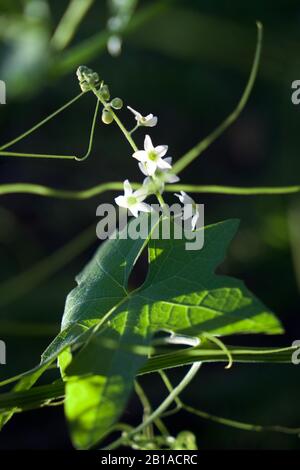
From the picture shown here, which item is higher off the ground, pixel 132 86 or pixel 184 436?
pixel 132 86

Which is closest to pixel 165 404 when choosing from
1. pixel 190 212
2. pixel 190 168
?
pixel 190 212

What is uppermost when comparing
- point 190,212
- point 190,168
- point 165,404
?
point 190,168

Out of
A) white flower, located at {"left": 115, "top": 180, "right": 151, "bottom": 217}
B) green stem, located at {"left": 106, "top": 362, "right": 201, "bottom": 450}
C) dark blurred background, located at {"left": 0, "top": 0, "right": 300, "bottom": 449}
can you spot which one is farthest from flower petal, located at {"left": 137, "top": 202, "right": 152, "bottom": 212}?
dark blurred background, located at {"left": 0, "top": 0, "right": 300, "bottom": 449}

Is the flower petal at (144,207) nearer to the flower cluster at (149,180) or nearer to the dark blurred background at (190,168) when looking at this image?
the flower cluster at (149,180)

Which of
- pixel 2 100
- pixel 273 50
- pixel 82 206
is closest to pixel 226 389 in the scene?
pixel 82 206

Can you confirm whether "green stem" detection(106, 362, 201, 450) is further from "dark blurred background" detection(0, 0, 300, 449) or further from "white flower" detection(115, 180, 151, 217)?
"dark blurred background" detection(0, 0, 300, 449)

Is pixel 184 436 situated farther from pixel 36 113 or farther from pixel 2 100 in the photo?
pixel 36 113

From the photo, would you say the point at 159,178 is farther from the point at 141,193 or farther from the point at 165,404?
the point at 165,404
